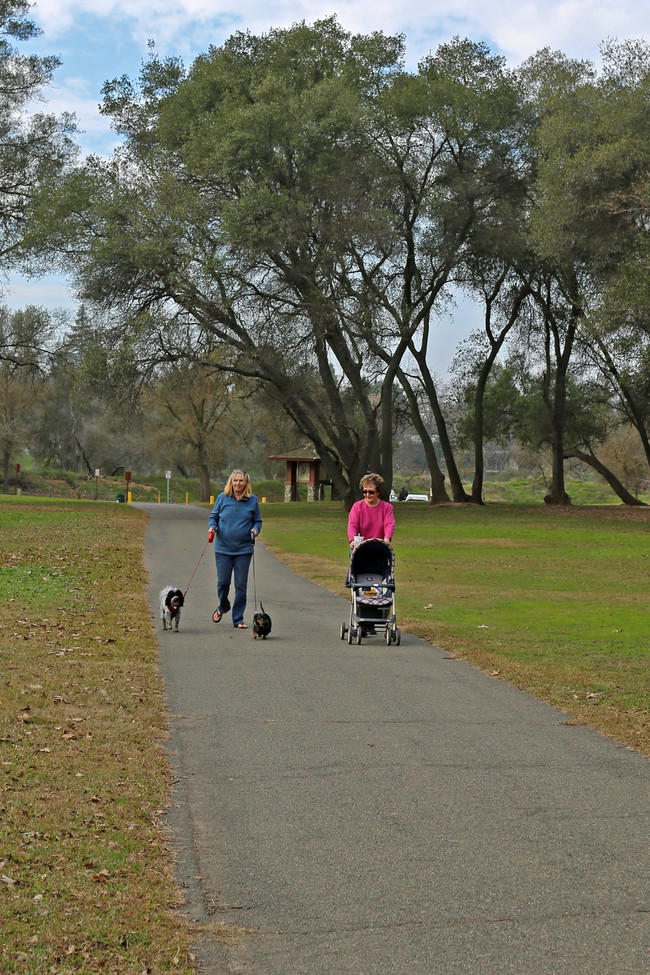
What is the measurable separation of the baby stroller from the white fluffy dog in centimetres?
198

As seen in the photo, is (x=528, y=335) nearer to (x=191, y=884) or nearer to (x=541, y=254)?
(x=541, y=254)

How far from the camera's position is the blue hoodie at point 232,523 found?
1355 centimetres

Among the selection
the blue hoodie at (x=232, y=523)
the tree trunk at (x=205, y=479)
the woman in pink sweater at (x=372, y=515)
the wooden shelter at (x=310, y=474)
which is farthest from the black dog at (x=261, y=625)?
the tree trunk at (x=205, y=479)

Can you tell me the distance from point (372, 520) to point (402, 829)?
772cm

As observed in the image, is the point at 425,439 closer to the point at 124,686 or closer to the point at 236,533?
the point at 236,533

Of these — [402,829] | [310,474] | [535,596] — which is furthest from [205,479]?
[402,829]

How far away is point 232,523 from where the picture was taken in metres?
13.6

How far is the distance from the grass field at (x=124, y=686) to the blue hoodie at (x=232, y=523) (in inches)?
57.5

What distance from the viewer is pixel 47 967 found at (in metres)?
3.90

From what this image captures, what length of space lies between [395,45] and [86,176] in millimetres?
14865

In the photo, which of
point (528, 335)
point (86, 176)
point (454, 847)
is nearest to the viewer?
point (454, 847)

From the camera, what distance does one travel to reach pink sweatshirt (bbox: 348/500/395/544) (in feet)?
42.8

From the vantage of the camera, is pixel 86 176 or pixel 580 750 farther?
pixel 86 176

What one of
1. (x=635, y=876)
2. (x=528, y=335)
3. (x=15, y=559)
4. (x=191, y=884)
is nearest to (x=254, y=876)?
(x=191, y=884)
